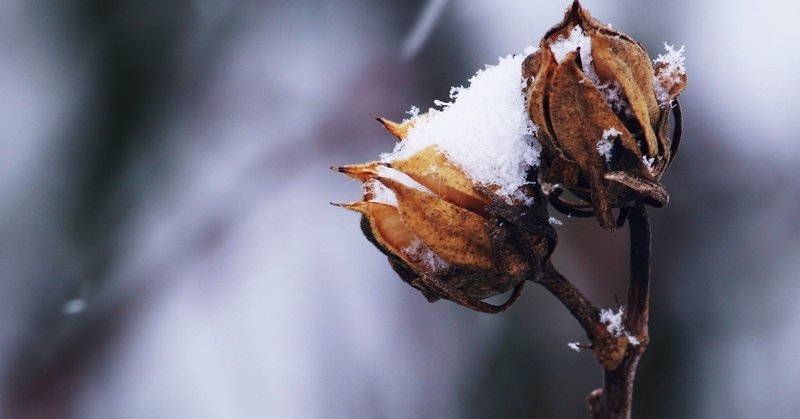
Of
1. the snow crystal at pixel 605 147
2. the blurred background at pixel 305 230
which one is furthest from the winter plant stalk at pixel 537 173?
the blurred background at pixel 305 230

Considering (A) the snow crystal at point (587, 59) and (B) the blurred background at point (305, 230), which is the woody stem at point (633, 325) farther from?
(B) the blurred background at point (305, 230)

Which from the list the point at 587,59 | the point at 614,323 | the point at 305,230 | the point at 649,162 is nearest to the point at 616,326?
the point at 614,323

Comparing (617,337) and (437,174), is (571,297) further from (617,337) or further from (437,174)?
(437,174)

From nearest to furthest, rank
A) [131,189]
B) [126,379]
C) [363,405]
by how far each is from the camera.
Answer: [363,405] → [126,379] → [131,189]

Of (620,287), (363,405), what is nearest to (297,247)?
(363,405)

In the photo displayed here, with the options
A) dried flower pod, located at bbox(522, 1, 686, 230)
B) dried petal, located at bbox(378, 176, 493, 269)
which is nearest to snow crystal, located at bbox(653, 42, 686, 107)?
dried flower pod, located at bbox(522, 1, 686, 230)

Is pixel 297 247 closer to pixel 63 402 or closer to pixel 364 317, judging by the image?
pixel 364 317
